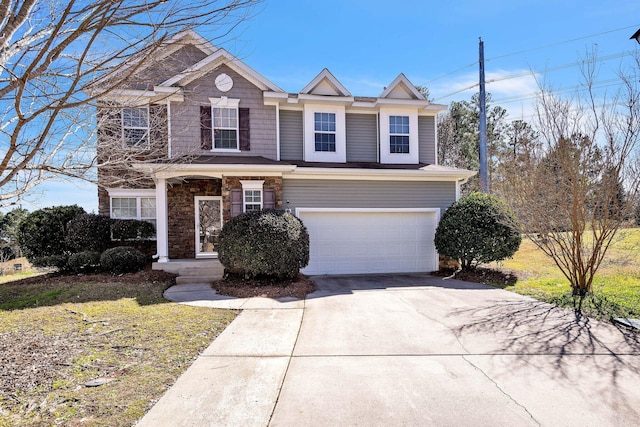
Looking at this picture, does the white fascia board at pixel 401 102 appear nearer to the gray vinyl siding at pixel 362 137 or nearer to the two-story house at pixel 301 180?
the two-story house at pixel 301 180

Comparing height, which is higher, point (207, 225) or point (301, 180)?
point (301, 180)

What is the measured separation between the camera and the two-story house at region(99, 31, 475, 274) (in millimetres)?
10914

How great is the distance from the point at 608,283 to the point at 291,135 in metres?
9.97

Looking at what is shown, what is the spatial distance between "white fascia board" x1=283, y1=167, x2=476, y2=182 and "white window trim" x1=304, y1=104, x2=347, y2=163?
4.41ft

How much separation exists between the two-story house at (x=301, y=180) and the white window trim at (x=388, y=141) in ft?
0.17

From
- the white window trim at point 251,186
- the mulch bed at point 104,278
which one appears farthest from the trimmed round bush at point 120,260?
the white window trim at point 251,186

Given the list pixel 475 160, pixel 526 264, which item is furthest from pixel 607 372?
pixel 475 160

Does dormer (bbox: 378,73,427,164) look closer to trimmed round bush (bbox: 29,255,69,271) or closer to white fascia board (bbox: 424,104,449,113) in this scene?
white fascia board (bbox: 424,104,449,113)

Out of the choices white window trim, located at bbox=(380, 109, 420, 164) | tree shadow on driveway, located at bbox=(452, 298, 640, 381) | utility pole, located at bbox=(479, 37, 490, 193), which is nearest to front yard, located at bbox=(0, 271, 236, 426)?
tree shadow on driveway, located at bbox=(452, 298, 640, 381)

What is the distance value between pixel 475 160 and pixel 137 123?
20.8 meters

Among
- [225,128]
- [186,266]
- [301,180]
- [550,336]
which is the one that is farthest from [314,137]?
[550,336]

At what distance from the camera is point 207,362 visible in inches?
169

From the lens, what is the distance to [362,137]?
12922mm

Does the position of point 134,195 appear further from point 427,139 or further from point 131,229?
point 427,139
